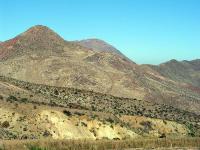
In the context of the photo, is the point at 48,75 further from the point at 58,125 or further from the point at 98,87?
the point at 58,125

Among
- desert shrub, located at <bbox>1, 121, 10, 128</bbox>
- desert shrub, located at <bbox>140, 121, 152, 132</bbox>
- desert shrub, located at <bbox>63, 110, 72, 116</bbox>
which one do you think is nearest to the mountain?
desert shrub, located at <bbox>140, 121, 152, 132</bbox>

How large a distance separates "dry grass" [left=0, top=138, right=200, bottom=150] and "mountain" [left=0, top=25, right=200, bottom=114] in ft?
306

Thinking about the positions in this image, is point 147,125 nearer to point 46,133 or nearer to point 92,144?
point 46,133

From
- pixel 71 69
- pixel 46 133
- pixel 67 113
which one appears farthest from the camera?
pixel 71 69

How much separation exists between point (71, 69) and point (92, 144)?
114 meters

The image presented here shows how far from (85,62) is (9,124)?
103891 mm

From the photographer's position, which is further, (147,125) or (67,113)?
(147,125)

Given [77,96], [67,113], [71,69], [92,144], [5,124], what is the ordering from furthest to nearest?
[71,69]
[77,96]
[67,113]
[5,124]
[92,144]

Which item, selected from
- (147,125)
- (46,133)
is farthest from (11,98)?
(147,125)

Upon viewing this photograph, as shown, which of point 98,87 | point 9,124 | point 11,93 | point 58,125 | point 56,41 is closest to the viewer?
point 9,124

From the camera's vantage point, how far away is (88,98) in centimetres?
9362

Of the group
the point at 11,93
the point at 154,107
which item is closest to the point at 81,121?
the point at 11,93

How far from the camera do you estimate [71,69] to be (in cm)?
14862

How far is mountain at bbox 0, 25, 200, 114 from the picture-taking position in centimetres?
14062
